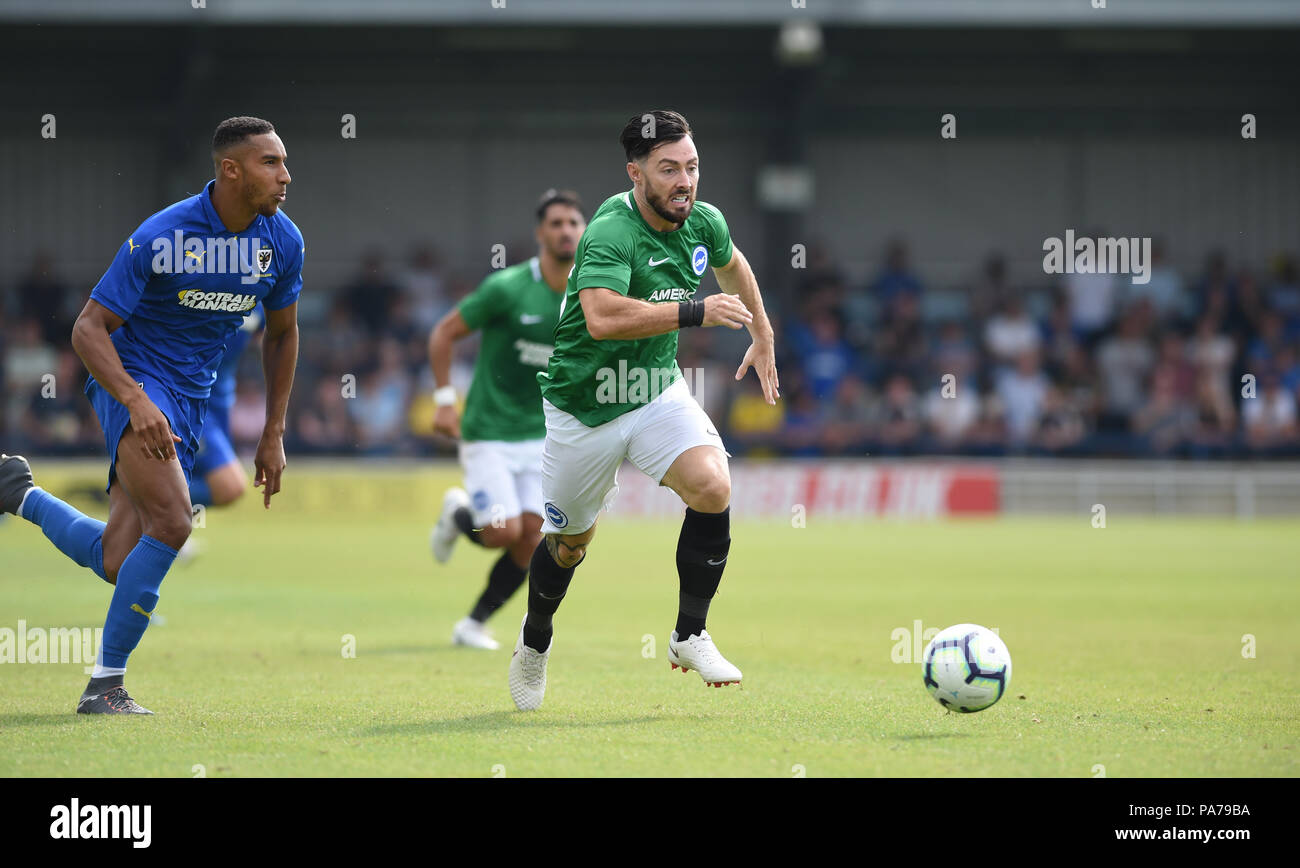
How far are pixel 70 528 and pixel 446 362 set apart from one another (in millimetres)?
3405

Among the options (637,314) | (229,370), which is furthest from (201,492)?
(637,314)

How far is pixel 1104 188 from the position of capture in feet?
90.0

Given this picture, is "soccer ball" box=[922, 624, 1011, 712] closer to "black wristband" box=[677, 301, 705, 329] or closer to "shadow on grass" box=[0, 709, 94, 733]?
"black wristband" box=[677, 301, 705, 329]

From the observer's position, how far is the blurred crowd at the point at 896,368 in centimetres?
2270

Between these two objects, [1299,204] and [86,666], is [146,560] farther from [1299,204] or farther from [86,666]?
[1299,204]

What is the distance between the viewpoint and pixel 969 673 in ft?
19.2

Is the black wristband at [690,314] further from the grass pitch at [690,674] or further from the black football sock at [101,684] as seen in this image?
the black football sock at [101,684]

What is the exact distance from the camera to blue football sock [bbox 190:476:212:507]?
10.5 metres

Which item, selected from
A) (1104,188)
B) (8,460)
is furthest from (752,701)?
(1104,188)

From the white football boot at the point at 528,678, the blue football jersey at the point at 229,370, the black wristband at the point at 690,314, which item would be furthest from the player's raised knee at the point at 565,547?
the blue football jersey at the point at 229,370

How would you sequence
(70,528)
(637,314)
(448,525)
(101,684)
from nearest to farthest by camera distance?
1. (637,314)
2. (101,684)
3. (70,528)
4. (448,525)

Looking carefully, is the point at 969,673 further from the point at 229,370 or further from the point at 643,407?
the point at 229,370

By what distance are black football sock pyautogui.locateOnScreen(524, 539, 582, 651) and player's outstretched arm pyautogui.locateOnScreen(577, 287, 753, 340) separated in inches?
47.2
